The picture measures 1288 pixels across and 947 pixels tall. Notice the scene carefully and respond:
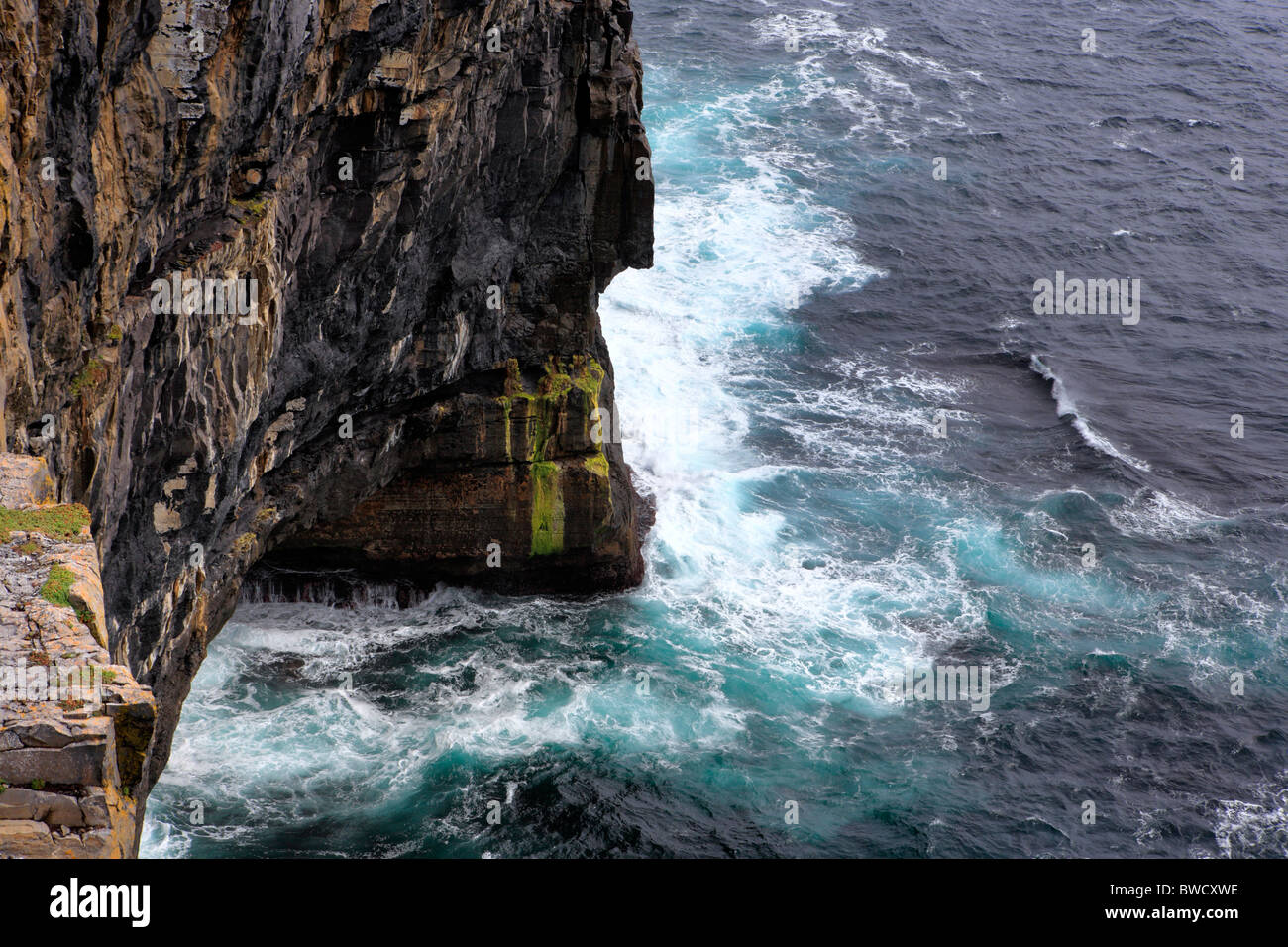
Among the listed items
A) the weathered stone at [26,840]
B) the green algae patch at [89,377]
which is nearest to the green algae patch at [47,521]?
the green algae patch at [89,377]

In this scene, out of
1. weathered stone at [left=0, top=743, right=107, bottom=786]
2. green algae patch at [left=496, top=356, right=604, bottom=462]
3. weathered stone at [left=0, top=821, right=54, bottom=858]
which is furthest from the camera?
green algae patch at [left=496, top=356, right=604, bottom=462]

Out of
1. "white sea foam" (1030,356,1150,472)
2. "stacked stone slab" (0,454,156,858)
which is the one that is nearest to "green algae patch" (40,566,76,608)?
"stacked stone slab" (0,454,156,858)

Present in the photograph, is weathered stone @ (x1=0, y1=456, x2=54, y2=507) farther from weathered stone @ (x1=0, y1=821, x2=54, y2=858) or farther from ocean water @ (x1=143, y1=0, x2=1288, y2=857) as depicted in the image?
ocean water @ (x1=143, y1=0, x2=1288, y2=857)

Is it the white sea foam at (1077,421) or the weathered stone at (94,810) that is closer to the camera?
the weathered stone at (94,810)

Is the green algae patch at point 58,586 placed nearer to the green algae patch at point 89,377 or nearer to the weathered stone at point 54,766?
the weathered stone at point 54,766

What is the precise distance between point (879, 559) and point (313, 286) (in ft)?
94.4

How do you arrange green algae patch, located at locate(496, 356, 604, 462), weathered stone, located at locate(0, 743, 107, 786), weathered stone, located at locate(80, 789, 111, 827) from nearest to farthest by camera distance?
weathered stone, located at locate(80, 789, 111, 827) < weathered stone, located at locate(0, 743, 107, 786) < green algae patch, located at locate(496, 356, 604, 462)

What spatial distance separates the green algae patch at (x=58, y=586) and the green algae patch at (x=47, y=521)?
3.50 ft

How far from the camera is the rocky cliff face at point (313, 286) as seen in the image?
24.6 meters

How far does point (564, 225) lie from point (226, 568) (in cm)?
1774

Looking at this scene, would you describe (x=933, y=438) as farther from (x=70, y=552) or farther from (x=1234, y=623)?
(x=70, y=552)

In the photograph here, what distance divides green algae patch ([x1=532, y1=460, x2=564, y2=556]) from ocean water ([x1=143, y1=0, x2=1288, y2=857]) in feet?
8.76

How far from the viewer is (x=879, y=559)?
55.9 metres

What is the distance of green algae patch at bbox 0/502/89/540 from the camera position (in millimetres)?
21125
